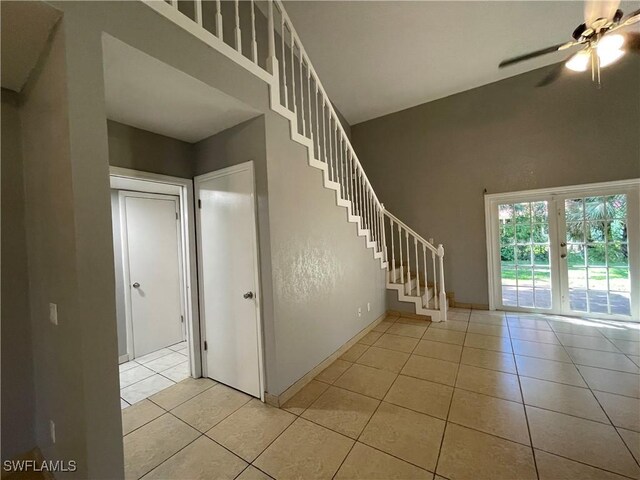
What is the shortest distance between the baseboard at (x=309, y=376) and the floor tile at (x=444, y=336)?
790mm

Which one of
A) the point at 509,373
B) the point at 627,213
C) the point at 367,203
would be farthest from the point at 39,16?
the point at 627,213

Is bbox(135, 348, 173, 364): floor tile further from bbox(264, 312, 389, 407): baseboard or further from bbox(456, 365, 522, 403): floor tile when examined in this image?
bbox(456, 365, 522, 403): floor tile

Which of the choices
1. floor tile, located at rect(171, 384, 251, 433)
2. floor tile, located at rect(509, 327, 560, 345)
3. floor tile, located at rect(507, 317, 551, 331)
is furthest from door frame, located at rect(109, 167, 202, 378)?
floor tile, located at rect(507, 317, 551, 331)

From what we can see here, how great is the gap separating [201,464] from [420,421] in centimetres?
145

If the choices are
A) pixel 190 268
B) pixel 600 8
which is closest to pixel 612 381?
pixel 600 8

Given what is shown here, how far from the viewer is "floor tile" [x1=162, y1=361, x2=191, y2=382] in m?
2.54

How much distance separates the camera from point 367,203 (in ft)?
12.7

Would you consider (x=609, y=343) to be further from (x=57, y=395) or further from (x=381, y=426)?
(x=57, y=395)

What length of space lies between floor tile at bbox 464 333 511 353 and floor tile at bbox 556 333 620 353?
0.62 metres

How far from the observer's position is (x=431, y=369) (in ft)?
8.10

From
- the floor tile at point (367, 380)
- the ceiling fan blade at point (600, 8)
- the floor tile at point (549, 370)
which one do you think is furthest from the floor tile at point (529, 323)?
the ceiling fan blade at point (600, 8)

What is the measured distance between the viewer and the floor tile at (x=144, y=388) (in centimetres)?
224

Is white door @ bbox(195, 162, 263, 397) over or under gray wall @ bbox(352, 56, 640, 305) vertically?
under

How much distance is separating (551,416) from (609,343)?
198 cm
